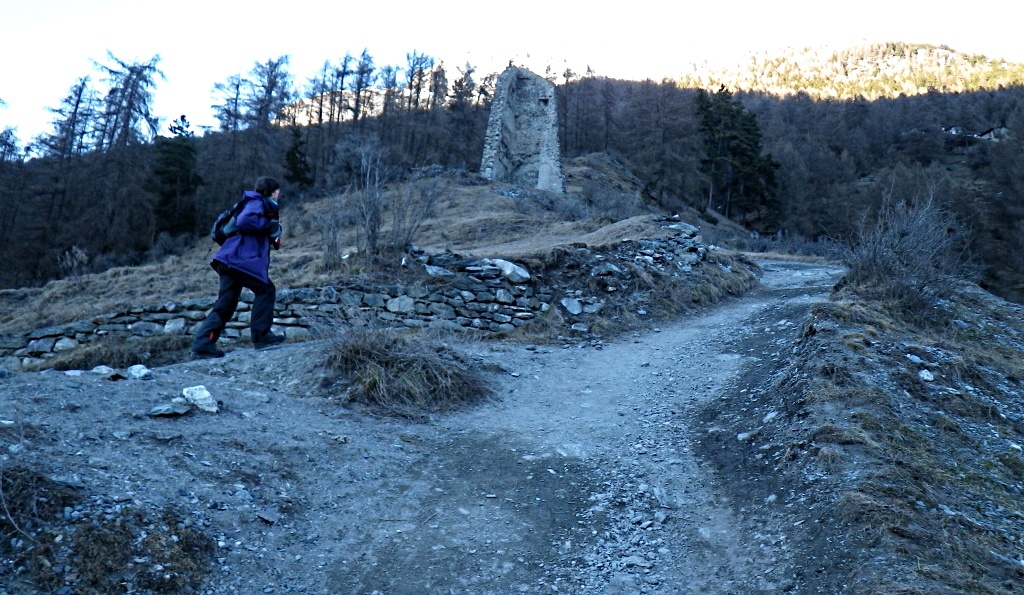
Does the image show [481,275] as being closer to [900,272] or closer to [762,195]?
[900,272]

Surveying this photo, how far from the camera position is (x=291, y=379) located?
19.9 feet

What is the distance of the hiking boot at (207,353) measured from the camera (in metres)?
6.53

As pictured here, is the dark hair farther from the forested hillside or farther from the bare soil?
the forested hillside

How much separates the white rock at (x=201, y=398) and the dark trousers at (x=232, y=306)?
1.48m

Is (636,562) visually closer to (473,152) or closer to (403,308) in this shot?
(403,308)

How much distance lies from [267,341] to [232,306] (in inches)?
24.5

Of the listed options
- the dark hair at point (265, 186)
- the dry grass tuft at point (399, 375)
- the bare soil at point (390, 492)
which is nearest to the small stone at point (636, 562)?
the bare soil at point (390, 492)

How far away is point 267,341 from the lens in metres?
6.87

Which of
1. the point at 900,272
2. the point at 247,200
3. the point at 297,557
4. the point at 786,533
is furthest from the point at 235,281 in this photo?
the point at 900,272

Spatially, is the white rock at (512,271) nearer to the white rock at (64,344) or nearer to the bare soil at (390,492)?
the bare soil at (390,492)

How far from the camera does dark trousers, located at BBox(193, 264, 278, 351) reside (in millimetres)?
6265

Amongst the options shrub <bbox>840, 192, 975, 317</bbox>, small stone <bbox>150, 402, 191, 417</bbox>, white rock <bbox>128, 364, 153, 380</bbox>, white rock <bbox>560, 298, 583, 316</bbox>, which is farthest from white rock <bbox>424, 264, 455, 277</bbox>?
shrub <bbox>840, 192, 975, 317</bbox>

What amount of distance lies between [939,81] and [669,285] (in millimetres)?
70984

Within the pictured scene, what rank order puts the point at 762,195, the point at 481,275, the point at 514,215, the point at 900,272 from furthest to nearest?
1. the point at 762,195
2. the point at 514,215
3. the point at 481,275
4. the point at 900,272
